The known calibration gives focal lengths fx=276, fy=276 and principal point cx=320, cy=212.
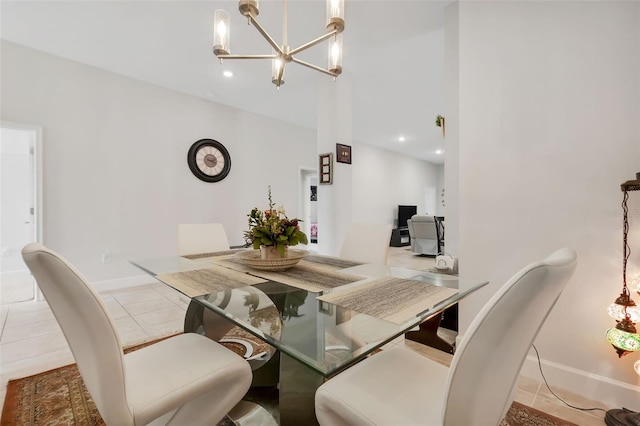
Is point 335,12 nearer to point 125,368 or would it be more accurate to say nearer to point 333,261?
point 333,261

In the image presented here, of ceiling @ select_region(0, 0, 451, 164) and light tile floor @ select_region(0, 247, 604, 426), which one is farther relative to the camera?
ceiling @ select_region(0, 0, 451, 164)

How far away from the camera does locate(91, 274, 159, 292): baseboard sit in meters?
3.40

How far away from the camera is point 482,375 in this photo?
0.64m

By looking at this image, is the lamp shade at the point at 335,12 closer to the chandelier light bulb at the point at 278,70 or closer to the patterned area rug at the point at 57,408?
the chandelier light bulb at the point at 278,70

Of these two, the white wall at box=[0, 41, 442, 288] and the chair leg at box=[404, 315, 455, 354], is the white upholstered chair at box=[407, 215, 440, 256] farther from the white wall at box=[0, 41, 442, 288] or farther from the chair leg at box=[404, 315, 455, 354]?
the chair leg at box=[404, 315, 455, 354]

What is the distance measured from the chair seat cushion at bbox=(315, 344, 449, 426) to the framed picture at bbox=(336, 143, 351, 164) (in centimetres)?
272

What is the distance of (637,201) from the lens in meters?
1.41

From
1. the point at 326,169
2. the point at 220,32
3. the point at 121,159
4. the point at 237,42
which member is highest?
the point at 237,42

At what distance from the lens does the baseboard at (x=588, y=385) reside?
4.73 ft

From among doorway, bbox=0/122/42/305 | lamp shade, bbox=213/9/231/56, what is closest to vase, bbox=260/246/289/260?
lamp shade, bbox=213/9/231/56

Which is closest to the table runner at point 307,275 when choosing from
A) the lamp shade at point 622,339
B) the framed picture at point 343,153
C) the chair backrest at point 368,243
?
the chair backrest at point 368,243

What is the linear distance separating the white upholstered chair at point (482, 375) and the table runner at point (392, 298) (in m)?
0.24

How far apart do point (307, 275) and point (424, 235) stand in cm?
511

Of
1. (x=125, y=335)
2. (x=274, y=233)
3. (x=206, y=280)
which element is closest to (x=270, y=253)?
(x=274, y=233)
